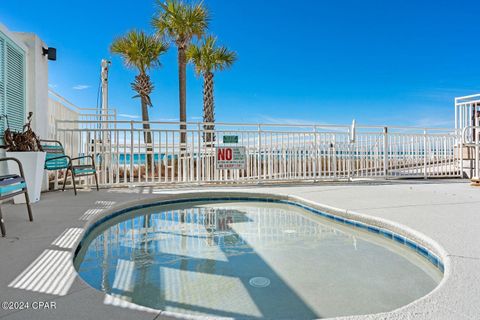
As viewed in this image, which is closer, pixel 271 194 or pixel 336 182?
pixel 271 194

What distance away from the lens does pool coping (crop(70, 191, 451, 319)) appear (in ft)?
5.97

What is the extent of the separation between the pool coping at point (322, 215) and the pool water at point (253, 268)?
8 cm

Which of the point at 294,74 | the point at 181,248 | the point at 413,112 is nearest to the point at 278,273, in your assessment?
the point at 181,248

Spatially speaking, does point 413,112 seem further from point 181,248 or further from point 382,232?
point 181,248

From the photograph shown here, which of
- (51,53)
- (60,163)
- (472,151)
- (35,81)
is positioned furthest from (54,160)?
(472,151)

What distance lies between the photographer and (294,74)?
15477mm

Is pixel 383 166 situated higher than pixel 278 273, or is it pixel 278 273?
pixel 383 166

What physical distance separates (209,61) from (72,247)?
1117 cm

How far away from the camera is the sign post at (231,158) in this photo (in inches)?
229

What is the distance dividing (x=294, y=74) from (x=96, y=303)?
611 inches

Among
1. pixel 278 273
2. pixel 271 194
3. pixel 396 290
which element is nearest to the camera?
pixel 396 290

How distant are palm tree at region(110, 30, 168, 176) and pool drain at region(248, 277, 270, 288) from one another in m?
10.5

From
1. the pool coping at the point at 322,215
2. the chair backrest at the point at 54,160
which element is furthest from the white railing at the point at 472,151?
the chair backrest at the point at 54,160

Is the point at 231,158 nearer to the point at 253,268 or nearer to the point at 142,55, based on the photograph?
the point at 253,268
